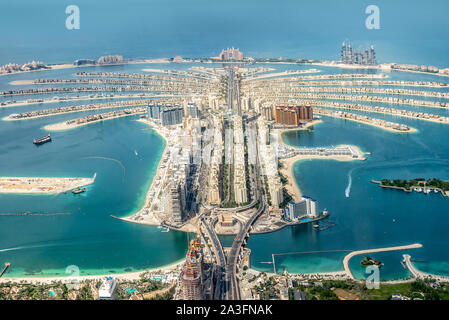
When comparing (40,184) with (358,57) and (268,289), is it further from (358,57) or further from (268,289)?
(358,57)

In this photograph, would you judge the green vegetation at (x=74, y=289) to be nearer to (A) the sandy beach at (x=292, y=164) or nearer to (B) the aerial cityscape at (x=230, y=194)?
(B) the aerial cityscape at (x=230, y=194)

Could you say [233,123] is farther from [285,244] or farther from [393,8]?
[393,8]

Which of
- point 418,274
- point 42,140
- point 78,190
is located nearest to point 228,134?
point 78,190

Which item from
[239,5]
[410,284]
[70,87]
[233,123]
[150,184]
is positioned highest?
[239,5]

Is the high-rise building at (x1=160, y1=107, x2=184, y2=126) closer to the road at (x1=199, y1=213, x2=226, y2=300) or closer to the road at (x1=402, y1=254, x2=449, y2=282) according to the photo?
the road at (x1=199, y1=213, x2=226, y2=300)

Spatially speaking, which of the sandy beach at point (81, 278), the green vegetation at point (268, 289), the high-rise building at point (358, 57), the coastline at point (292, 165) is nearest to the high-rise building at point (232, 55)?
the high-rise building at point (358, 57)

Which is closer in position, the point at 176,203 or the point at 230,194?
the point at 176,203
